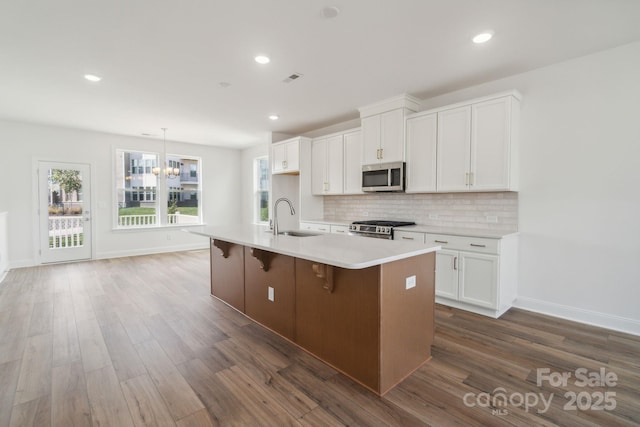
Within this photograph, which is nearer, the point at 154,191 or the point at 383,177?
the point at 383,177

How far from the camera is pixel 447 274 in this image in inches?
133

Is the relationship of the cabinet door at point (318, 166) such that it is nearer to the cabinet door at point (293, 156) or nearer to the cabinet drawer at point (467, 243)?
the cabinet door at point (293, 156)

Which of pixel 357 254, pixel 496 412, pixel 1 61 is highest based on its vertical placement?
pixel 1 61

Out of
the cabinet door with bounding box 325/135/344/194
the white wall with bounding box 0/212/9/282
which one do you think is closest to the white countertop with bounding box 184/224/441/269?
the cabinet door with bounding box 325/135/344/194

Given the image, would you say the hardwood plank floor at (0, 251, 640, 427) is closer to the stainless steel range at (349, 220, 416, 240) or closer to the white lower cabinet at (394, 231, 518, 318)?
the white lower cabinet at (394, 231, 518, 318)

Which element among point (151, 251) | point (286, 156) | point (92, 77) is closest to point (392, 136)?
point (286, 156)

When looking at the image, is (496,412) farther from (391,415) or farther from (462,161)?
(462,161)

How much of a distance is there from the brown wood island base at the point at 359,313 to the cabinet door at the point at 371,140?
2.27 meters

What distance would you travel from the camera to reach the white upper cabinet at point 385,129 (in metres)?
3.95

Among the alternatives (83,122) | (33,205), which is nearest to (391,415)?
(83,122)

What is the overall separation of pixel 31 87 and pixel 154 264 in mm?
3299

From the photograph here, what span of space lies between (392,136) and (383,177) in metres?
0.57

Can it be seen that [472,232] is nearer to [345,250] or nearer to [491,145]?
[491,145]

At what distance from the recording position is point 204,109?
4.54 m
